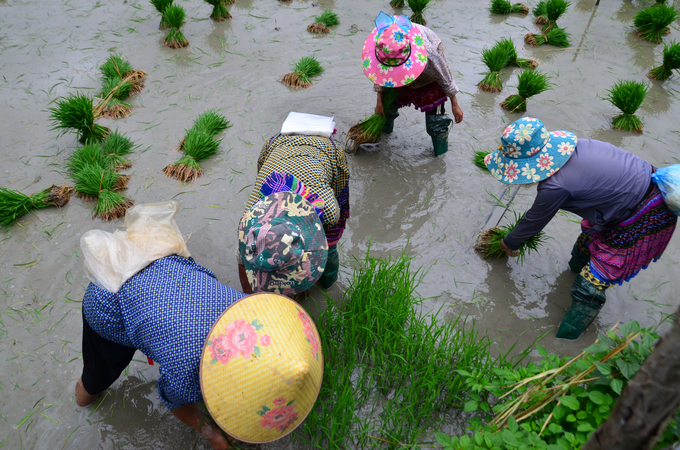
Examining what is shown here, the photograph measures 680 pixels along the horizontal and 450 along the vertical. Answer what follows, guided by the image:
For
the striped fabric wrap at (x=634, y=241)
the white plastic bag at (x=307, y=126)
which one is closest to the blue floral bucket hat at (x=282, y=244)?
the white plastic bag at (x=307, y=126)

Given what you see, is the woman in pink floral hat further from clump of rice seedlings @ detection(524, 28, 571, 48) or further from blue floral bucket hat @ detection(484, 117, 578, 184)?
clump of rice seedlings @ detection(524, 28, 571, 48)

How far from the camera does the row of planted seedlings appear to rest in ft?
6.77

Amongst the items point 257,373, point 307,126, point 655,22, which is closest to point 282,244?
point 257,373

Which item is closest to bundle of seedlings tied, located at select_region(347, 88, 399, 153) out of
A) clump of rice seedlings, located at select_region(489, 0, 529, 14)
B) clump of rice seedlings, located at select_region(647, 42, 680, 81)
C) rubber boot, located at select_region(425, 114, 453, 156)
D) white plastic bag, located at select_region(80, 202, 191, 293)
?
rubber boot, located at select_region(425, 114, 453, 156)

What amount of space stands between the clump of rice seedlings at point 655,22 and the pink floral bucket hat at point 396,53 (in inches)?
168

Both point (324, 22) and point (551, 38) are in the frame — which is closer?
point (551, 38)

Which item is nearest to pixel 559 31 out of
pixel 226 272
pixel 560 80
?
pixel 560 80

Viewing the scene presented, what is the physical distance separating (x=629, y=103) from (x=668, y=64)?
49.6 inches

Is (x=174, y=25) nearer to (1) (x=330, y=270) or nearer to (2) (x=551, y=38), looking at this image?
(1) (x=330, y=270)

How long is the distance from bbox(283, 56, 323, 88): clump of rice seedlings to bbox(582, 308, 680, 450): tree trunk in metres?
4.29

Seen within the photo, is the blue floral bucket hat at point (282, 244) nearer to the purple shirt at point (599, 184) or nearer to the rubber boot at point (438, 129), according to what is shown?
the purple shirt at point (599, 184)

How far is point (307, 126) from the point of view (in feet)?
8.93

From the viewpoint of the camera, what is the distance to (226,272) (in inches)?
115

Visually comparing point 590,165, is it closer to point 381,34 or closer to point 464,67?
point 381,34
